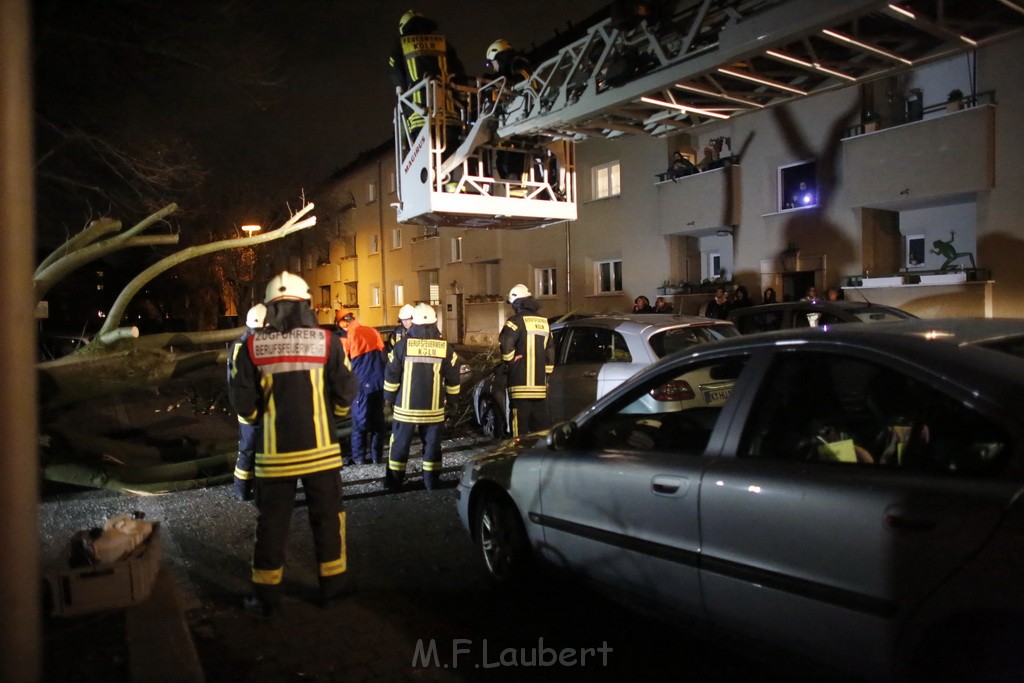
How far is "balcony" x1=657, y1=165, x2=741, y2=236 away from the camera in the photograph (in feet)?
51.4

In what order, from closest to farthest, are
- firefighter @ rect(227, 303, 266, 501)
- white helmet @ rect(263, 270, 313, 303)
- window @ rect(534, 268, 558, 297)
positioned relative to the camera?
white helmet @ rect(263, 270, 313, 303), firefighter @ rect(227, 303, 266, 501), window @ rect(534, 268, 558, 297)

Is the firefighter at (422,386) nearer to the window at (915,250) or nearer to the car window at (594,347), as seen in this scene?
the car window at (594,347)

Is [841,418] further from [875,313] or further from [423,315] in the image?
[875,313]

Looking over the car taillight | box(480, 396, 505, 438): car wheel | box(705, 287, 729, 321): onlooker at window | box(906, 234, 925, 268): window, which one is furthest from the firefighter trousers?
box(906, 234, 925, 268): window

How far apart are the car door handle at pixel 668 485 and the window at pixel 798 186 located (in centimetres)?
1265

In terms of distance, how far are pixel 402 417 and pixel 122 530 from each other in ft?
9.93

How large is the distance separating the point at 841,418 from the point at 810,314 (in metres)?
6.51

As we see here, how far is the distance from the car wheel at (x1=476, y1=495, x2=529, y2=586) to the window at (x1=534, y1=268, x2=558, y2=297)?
1768 cm

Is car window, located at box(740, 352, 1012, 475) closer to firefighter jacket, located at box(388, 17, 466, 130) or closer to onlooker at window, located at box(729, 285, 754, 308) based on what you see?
firefighter jacket, located at box(388, 17, 466, 130)

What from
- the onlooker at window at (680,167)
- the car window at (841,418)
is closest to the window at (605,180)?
the onlooker at window at (680,167)

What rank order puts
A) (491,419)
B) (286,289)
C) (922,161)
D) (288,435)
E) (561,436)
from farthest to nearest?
(922,161) < (491,419) < (286,289) < (288,435) < (561,436)

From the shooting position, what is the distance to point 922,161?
1205 centimetres

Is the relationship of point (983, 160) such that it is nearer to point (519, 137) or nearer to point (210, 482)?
point (519, 137)

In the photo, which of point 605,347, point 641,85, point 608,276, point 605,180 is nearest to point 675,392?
point 605,347
